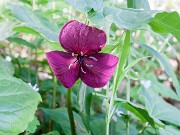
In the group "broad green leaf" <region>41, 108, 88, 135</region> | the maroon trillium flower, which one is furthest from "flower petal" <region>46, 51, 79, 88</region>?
"broad green leaf" <region>41, 108, 88, 135</region>

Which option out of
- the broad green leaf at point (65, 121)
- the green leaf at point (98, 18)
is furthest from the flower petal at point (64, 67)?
the broad green leaf at point (65, 121)

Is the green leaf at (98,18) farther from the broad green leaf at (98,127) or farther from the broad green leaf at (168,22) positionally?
the broad green leaf at (98,127)

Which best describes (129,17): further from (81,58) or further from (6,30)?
(6,30)

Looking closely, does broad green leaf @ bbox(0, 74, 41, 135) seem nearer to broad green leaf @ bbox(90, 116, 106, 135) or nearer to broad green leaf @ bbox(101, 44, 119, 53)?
broad green leaf @ bbox(101, 44, 119, 53)

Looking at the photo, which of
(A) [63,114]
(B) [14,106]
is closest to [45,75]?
(A) [63,114]

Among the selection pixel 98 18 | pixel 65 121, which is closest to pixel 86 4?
pixel 98 18

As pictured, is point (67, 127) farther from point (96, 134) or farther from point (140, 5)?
point (140, 5)
